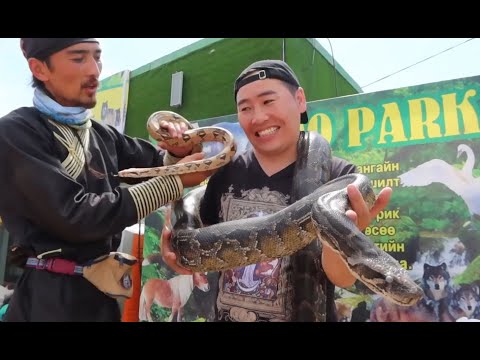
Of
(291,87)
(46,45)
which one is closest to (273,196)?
(291,87)

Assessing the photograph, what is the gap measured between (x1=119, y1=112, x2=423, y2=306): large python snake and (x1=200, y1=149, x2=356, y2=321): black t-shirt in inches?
3.3

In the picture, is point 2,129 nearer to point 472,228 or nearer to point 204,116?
point 472,228

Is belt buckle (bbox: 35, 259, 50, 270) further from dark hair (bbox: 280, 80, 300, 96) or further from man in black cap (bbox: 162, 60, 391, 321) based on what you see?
dark hair (bbox: 280, 80, 300, 96)

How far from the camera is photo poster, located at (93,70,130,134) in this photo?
9875 millimetres

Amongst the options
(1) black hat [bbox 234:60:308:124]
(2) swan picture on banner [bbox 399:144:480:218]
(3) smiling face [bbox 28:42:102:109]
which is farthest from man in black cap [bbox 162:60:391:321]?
(2) swan picture on banner [bbox 399:144:480:218]

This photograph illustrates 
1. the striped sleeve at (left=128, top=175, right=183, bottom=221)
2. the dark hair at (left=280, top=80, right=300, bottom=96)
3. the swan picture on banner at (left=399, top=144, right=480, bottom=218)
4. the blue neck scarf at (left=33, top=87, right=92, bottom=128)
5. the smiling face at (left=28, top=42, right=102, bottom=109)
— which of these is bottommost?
the striped sleeve at (left=128, top=175, right=183, bottom=221)

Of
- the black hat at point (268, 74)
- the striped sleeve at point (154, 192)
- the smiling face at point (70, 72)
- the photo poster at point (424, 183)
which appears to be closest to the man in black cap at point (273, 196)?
the black hat at point (268, 74)

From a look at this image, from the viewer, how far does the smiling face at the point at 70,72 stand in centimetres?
219

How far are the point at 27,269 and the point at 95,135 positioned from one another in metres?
0.81

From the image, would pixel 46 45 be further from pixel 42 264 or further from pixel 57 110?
pixel 42 264

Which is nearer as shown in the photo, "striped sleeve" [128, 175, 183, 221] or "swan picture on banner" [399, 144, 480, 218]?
"striped sleeve" [128, 175, 183, 221]

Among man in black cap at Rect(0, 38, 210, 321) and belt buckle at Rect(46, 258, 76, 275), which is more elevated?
man in black cap at Rect(0, 38, 210, 321)

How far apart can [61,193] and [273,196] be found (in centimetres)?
114

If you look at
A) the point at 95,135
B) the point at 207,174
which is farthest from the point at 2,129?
the point at 207,174
